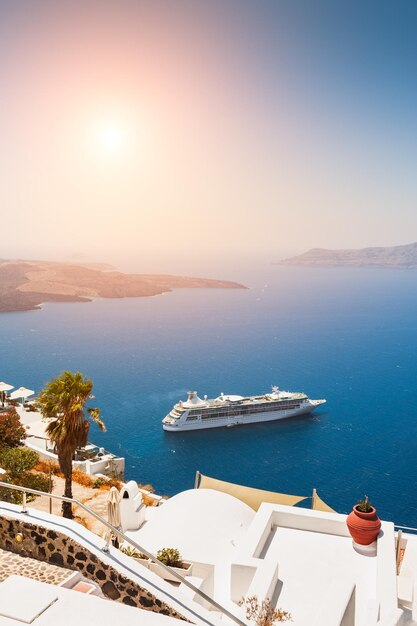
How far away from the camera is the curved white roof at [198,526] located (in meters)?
15.6

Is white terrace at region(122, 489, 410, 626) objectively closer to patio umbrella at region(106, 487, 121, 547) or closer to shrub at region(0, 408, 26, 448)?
patio umbrella at region(106, 487, 121, 547)

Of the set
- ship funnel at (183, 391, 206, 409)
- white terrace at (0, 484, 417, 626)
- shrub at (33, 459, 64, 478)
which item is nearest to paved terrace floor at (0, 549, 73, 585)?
white terrace at (0, 484, 417, 626)

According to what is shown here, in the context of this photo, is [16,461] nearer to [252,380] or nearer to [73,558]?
[73,558]

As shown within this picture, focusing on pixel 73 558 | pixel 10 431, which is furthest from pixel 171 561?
pixel 10 431

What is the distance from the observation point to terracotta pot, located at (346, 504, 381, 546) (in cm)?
1362

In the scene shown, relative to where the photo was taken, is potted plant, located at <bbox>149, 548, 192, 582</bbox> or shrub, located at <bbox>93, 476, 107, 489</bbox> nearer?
potted plant, located at <bbox>149, 548, 192, 582</bbox>

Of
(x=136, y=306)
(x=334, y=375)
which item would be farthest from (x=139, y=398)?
(x=136, y=306)

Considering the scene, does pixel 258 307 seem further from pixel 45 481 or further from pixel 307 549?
pixel 307 549

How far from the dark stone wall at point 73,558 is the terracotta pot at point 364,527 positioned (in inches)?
304

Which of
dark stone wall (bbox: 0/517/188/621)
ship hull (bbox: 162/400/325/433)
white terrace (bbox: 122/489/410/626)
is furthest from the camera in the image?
ship hull (bbox: 162/400/325/433)

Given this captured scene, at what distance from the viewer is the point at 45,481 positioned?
89.2ft

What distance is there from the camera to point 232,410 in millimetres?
71375

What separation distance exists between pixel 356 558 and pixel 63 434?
12.4 m

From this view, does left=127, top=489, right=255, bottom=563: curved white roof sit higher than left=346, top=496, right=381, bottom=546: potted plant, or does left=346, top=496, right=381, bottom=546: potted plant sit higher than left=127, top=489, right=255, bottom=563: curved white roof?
left=346, top=496, right=381, bottom=546: potted plant
